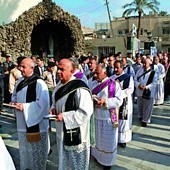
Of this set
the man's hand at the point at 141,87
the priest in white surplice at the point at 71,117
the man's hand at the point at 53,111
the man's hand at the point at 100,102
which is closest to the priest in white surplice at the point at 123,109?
the man's hand at the point at 100,102

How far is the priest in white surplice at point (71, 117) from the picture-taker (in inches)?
137

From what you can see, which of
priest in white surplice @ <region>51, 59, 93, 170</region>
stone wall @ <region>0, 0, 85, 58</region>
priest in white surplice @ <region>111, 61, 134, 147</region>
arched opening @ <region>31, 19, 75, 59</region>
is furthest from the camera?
arched opening @ <region>31, 19, 75, 59</region>

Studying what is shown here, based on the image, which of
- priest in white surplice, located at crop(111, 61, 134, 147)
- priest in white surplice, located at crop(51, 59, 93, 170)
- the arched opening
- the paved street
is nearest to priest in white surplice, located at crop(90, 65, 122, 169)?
the paved street

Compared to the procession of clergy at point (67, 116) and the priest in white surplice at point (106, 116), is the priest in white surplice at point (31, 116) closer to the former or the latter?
the procession of clergy at point (67, 116)

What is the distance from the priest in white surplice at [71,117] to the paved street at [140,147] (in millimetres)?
1044

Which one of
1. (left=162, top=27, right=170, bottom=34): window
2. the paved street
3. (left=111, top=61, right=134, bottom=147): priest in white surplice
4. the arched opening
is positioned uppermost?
(left=162, top=27, right=170, bottom=34): window

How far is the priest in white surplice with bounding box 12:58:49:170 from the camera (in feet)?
13.1

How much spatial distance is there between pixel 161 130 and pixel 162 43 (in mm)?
36355

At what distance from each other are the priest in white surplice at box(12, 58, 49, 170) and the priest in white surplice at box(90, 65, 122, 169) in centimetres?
84

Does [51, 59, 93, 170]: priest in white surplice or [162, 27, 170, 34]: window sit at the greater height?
[162, 27, 170, 34]: window

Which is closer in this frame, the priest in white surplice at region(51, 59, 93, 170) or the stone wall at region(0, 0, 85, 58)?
the priest in white surplice at region(51, 59, 93, 170)

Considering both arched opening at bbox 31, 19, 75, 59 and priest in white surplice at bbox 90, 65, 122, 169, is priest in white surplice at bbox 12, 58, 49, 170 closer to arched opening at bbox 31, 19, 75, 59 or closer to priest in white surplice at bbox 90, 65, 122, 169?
priest in white surplice at bbox 90, 65, 122, 169

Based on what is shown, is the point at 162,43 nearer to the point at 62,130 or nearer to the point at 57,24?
the point at 57,24

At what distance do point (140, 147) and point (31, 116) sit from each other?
2.52m
